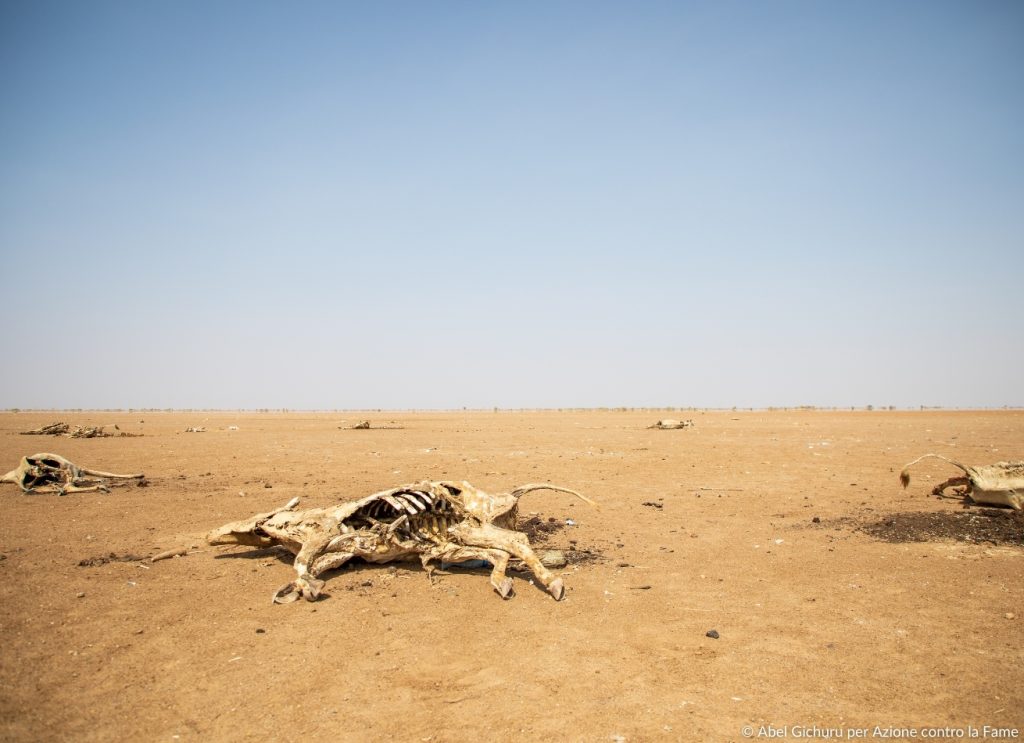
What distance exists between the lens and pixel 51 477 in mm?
12969

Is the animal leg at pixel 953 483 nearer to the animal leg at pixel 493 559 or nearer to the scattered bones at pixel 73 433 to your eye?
the animal leg at pixel 493 559

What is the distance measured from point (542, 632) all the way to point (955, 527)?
7.77m

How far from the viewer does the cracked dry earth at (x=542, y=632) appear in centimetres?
417

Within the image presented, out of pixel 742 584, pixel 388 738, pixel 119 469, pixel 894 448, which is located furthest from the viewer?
pixel 894 448

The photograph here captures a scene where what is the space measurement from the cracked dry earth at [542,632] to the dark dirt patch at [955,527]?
6cm

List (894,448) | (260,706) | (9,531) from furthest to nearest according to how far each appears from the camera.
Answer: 1. (894,448)
2. (9,531)
3. (260,706)

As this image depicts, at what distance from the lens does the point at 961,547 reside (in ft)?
27.2

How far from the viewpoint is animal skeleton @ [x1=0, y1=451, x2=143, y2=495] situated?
1242 cm

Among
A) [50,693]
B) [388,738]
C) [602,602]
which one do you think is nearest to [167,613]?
[50,693]

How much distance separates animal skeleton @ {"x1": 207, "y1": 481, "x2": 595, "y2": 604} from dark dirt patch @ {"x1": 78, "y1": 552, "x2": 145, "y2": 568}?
99 centimetres

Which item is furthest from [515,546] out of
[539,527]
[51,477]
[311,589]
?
[51,477]

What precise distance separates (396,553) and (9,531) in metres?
6.65

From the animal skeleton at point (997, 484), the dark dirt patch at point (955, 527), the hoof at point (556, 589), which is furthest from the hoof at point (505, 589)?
the animal skeleton at point (997, 484)

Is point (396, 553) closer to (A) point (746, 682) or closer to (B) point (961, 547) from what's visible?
(A) point (746, 682)
